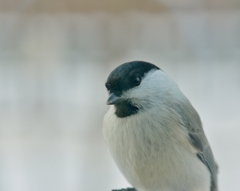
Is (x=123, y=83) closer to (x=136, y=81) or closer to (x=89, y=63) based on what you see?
(x=136, y=81)

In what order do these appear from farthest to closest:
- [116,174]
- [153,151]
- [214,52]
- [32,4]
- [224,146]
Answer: [214,52]
[32,4]
[224,146]
[116,174]
[153,151]

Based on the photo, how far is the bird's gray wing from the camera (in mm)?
929

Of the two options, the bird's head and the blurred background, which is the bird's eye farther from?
the blurred background

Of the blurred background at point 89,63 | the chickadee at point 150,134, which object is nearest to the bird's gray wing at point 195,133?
the chickadee at point 150,134

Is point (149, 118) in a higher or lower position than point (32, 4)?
lower

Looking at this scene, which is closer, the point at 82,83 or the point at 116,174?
the point at 116,174

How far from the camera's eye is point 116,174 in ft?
5.58

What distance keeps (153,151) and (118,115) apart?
0.37 feet

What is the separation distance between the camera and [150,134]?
33.9 inches

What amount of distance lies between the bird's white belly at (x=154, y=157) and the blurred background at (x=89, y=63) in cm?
103

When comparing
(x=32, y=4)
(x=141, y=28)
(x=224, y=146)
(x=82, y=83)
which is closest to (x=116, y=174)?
(x=224, y=146)

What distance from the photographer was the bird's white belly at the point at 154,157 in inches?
33.8

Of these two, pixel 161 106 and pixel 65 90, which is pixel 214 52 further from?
pixel 161 106

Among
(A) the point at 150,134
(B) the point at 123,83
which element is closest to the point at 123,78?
(B) the point at 123,83
